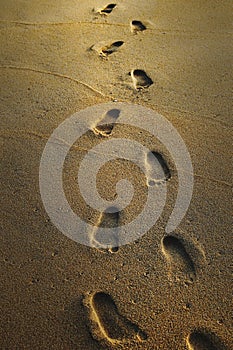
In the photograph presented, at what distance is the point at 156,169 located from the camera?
2018 millimetres

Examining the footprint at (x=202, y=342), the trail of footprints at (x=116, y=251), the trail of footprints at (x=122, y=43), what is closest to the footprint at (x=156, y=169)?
the trail of footprints at (x=116, y=251)

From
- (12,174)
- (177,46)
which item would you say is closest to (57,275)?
(12,174)

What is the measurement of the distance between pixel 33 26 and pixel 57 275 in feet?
7.46

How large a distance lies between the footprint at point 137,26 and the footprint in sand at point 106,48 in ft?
0.73

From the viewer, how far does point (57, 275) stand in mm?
1656

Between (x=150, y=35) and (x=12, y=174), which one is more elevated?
(x=150, y=35)

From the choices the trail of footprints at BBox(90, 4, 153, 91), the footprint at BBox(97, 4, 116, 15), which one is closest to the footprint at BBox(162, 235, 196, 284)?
the trail of footprints at BBox(90, 4, 153, 91)

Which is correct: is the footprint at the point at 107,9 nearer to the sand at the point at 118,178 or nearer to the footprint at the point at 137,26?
the sand at the point at 118,178

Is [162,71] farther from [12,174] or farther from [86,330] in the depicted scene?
[86,330]

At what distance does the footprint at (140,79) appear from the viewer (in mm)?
2513

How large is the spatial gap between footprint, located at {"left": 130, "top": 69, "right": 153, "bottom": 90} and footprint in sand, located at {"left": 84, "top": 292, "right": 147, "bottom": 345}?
1.48 metres

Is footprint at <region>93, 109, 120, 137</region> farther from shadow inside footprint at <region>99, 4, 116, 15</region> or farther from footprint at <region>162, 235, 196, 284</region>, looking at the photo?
shadow inside footprint at <region>99, 4, 116, 15</region>

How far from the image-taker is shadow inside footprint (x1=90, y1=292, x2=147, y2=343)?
58.9 inches

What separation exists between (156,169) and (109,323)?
858 millimetres
